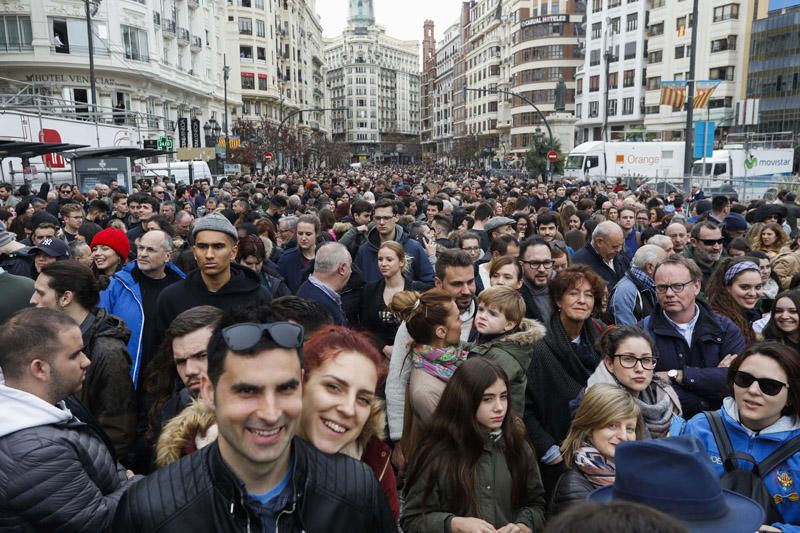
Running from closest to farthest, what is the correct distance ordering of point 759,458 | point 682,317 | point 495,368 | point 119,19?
point 759,458 → point 495,368 → point 682,317 → point 119,19

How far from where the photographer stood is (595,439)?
3.26m

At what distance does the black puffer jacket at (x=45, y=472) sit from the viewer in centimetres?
231

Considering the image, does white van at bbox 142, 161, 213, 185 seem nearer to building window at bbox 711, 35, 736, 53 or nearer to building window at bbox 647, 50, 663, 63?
building window at bbox 647, 50, 663, 63

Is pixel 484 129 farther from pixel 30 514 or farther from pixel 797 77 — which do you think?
pixel 30 514

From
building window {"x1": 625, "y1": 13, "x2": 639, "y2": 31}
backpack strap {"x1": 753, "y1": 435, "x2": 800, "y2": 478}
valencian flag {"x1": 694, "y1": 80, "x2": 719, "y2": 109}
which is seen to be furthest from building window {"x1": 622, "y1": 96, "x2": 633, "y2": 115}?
backpack strap {"x1": 753, "y1": 435, "x2": 800, "y2": 478}

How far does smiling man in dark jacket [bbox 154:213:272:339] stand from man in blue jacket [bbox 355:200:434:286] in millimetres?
2351

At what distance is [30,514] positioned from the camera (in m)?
2.32

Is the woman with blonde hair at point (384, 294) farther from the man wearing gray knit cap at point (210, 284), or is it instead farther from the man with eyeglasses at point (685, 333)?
the man with eyeglasses at point (685, 333)

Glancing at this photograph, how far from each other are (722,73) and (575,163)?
91.9ft

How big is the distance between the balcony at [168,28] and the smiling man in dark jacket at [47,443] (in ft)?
160

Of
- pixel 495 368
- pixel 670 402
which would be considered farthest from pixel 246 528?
pixel 670 402

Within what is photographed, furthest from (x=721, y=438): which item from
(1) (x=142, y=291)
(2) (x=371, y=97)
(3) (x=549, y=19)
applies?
(2) (x=371, y=97)

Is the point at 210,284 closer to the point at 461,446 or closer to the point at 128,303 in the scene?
the point at 128,303

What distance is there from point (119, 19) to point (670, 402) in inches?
1768
